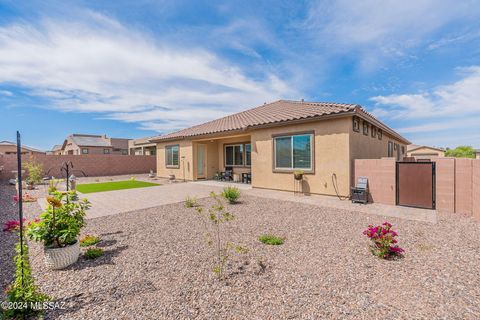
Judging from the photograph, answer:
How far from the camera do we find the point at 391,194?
779cm

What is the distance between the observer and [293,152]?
993 centimetres

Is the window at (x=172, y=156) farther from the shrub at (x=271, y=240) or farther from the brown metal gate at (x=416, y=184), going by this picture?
the brown metal gate at (x=416, y=184)

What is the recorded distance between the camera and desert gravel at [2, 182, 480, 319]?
245cm

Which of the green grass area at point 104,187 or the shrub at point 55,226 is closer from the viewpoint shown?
the shrub at point 55,226

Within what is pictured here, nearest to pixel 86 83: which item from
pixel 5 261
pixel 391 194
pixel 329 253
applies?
pixel 5 261

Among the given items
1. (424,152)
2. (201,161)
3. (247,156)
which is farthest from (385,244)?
(424,152)

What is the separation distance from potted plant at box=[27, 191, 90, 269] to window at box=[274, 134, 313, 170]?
8.20 metres

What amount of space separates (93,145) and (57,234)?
43.8 meters

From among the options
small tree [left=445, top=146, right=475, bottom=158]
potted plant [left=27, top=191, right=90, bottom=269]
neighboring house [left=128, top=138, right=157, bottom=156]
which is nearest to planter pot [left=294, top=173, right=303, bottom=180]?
potted plant [left=27, top=191, right=90, bottom=269]

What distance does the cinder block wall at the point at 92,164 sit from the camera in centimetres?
1683

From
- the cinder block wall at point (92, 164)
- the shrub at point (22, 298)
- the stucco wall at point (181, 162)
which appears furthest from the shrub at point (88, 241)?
the cinder block wall at point (92, 164)

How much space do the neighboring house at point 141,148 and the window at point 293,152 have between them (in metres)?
27.0

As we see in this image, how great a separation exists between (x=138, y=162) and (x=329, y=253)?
24448 millimetres

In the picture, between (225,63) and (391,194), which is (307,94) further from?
(391,194)
